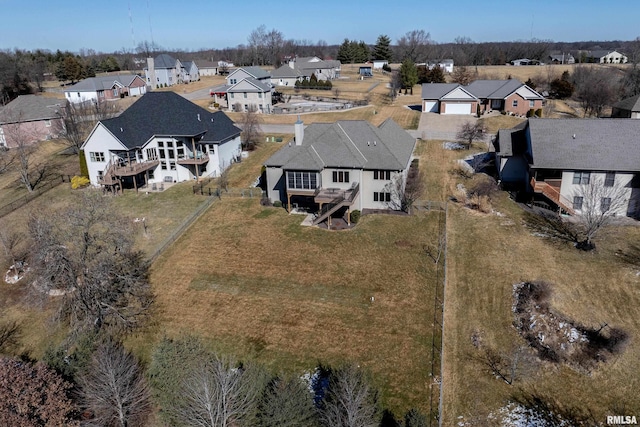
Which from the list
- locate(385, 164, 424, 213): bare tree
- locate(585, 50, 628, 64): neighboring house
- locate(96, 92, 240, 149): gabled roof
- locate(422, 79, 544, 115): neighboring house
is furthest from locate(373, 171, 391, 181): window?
locate(585, 50, 628, 64): neighboring house

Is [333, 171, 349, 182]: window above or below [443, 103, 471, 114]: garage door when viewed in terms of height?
below

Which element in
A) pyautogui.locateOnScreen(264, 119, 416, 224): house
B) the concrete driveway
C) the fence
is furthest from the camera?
the concrete driveway

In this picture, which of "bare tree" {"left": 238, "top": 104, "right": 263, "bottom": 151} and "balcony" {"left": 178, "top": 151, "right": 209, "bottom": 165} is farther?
"bare tree" {"left": 238, "top": 104, "right": 263, "bottom": 151}

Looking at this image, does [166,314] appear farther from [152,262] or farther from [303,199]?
[303,199]

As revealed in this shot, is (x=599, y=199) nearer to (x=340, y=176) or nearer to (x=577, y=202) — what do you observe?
(x=577, y=202)

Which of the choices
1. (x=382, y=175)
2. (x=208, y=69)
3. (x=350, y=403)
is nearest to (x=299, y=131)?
(x=382, y=175)

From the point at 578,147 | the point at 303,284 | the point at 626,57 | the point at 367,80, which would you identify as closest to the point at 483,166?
the point at 578,147

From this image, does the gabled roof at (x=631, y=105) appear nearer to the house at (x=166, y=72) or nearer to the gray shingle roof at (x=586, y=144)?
the gray shingle roof at (x=586, y=144)

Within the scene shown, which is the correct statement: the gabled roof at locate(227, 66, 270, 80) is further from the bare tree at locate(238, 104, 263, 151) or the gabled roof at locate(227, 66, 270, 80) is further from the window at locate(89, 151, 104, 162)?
the window at locate(89, 151, 104, 162)
